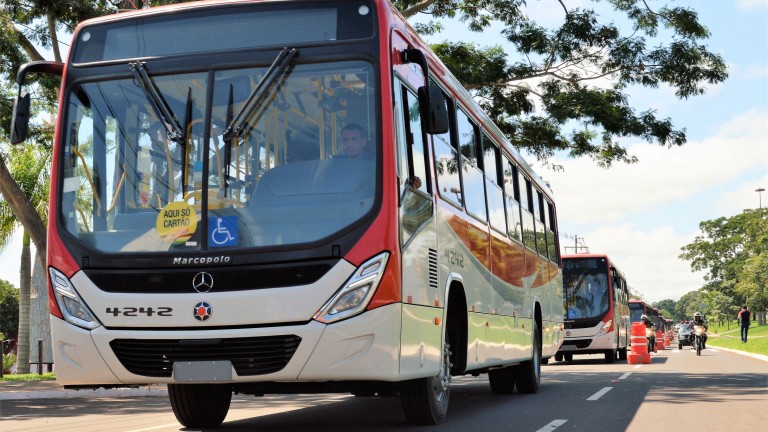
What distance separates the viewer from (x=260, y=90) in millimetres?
8180

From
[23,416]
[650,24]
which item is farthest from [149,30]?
[650,24]

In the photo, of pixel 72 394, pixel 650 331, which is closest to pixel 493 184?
pixel 72 394

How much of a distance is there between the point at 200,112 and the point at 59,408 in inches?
323

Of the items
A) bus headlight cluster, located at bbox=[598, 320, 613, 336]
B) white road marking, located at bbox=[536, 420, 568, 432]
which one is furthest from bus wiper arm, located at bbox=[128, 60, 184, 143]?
bus headlight cluster, located at bbox=[598, 320, 613, 336]

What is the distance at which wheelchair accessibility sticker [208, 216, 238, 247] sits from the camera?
7.93m

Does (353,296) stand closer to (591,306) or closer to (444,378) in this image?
(444,378)

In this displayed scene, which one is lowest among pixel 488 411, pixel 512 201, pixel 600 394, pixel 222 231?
pixel 600 394

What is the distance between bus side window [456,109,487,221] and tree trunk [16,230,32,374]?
23.3 metres

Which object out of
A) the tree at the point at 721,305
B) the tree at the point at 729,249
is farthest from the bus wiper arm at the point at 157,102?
the tree at the point at 721,305

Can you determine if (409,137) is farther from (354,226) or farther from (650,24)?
(650,24)

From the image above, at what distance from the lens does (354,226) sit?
783cm

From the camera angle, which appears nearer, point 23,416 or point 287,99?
point 287,99

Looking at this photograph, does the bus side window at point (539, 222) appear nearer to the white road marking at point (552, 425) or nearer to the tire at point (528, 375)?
the tire at point (528, 375)

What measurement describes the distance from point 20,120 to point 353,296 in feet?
9.60
